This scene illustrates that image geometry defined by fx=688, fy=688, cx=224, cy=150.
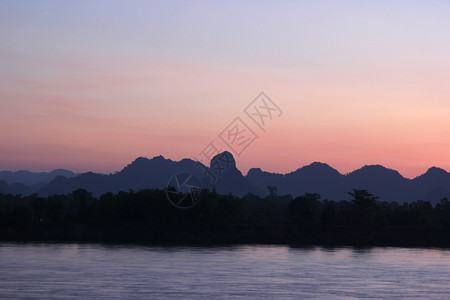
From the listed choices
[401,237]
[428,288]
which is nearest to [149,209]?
[401,237]

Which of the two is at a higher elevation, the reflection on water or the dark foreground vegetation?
the dark foreground vegetation

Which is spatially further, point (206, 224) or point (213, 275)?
point (206, 224)

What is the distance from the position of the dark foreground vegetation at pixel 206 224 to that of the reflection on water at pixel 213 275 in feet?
85.9

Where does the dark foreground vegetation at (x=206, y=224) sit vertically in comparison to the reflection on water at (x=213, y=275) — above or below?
above

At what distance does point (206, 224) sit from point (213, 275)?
1965 inches

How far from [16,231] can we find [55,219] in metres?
8.71

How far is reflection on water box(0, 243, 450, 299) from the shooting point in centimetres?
3834

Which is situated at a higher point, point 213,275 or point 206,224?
point 206,224

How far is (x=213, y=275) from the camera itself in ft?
154

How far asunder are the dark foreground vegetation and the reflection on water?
85.9 feet

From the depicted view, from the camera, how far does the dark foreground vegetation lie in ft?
306

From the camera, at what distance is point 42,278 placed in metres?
43.0

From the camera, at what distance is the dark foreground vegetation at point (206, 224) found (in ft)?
306

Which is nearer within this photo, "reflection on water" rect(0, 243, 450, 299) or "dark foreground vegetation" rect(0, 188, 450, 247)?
"reflection on water" rect(0, 243, 450, 299)
